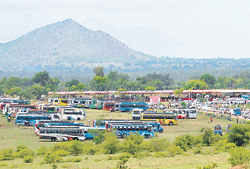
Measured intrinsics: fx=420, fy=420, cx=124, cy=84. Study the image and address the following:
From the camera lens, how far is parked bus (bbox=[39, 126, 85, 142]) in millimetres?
43969

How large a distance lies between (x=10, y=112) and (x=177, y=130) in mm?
30342

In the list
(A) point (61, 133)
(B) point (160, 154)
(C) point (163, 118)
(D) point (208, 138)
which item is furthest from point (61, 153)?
(C) point (163, 118)

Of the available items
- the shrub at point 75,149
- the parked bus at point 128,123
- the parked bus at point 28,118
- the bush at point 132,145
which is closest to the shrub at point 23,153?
the shrub at point 75,149

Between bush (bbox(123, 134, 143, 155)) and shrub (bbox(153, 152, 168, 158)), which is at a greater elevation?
bush (bbox(123, 134, 143, 155))

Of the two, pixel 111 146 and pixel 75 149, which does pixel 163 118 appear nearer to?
pixel 111 146

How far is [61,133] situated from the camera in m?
44.2

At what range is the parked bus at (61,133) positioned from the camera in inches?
1731

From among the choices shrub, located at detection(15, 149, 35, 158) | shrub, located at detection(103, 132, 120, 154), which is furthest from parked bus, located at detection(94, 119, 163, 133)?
shrub, located at detection(15, 149, 35, 158)

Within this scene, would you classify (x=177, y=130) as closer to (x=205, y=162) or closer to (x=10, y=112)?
(x=205, y=162)

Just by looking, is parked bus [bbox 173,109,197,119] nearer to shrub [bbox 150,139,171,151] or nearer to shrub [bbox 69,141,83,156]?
shrub [bbox 150,139,171,151]

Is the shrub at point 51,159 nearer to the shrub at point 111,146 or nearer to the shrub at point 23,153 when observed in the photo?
the shrub at point 23,153

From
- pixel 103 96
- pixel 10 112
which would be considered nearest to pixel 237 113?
pixel 10 112

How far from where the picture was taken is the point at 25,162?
30312 millimetres

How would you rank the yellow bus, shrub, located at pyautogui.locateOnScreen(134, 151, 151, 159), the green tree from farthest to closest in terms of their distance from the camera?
the yellow bus
the green tree
shrub, located at pyautogui.locateOnScreen(134, 151, 151, 159)
